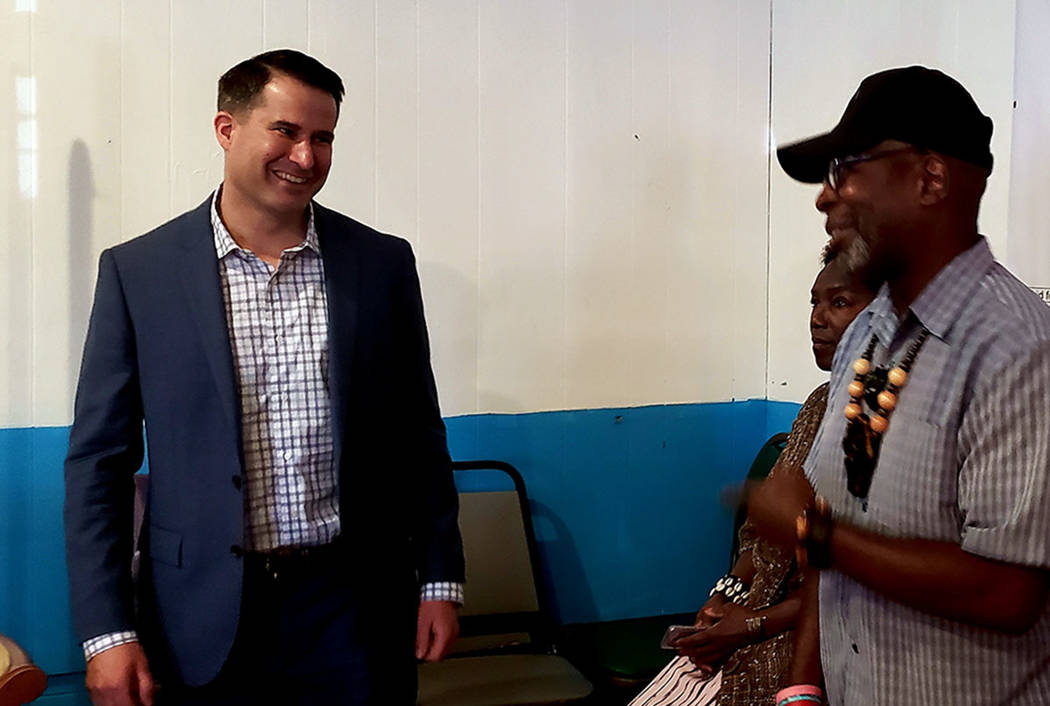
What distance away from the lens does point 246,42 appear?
2969mm

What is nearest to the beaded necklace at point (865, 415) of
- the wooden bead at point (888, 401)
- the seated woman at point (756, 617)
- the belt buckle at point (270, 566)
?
the wooden bead at point (888, 401)

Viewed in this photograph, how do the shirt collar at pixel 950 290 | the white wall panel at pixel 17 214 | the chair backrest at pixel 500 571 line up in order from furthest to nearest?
the chair backrest at pixel 500 571 < the white wall panel at pixel 17 214 < the shirt collar at pixel 950 290

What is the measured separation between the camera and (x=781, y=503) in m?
1.41

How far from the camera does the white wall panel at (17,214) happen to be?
2.75 meters

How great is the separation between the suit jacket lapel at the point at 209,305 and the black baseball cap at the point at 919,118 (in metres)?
1.11

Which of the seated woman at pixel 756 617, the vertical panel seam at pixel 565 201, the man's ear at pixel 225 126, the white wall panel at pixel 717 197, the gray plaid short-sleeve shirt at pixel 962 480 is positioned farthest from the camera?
the white wall panel at pixel 717 197

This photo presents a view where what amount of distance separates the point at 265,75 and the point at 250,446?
27.8 inches

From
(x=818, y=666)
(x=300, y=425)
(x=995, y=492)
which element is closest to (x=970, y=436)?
(x=995, y=492)

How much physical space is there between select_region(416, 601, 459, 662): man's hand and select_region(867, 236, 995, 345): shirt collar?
1.13m

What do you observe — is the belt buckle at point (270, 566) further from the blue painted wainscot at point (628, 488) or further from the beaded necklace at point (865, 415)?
the blue painted wainscot at point (628, 488)

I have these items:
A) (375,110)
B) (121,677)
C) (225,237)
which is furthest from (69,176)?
(121,677)

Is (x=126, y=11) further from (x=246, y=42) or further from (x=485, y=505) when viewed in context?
(x=485, y=505)

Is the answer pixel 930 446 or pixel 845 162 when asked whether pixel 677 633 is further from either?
pixel 845 162

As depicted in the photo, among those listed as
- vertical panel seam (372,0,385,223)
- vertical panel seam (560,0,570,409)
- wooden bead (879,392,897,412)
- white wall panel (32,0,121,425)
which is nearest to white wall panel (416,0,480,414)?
vertical panel seam (372,0,385,223)
